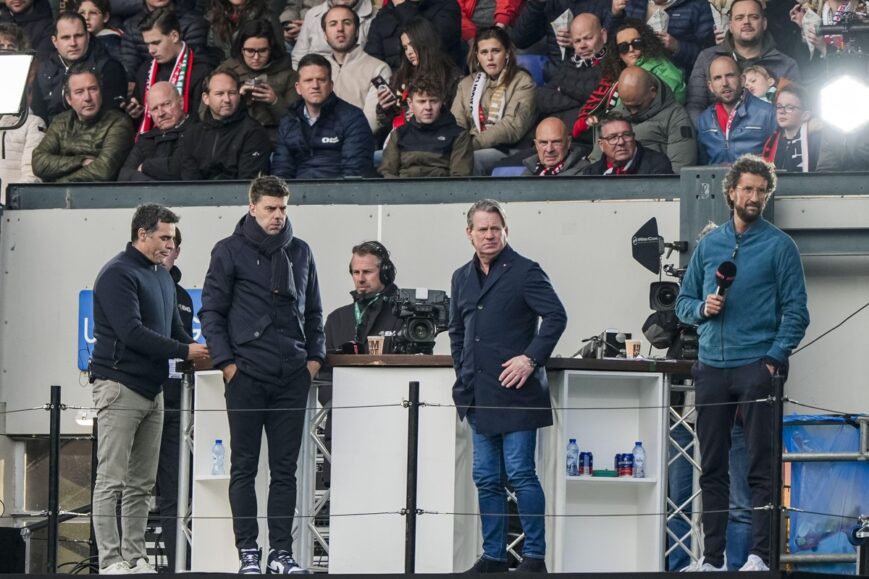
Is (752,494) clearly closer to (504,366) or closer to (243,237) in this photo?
(504,366)

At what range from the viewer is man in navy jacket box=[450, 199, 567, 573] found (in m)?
9.06

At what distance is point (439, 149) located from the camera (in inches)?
520

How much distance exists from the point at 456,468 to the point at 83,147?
5807 millimetres

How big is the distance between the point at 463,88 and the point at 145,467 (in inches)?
193

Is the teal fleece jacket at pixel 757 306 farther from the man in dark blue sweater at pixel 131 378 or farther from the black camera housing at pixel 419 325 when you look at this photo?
the man in dark blue sweater at pixel 131 378

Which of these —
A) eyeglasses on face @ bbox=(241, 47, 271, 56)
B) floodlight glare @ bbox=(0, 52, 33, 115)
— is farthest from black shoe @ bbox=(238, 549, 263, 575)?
eyeglasses on face @ bbox=(241, 47, 271, 56)

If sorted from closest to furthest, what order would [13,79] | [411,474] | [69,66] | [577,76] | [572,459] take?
[411,474] → [572,459] → [13,79] → [577,76] → [69,66]

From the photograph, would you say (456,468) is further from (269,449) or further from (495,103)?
→ (495,103)

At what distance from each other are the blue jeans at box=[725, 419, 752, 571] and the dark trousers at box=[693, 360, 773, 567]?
0.37 ft

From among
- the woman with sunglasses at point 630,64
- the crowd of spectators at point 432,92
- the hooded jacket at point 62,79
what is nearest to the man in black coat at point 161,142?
the crowd of spectators at point 432,92

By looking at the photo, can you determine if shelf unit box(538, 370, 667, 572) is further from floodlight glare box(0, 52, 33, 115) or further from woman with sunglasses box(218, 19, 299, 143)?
woman with sunglasses box(218, 19, 299, 143)

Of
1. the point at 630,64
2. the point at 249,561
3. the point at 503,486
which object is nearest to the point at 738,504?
the point at 503,486

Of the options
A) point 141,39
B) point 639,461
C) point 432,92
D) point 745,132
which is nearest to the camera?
point 639,461

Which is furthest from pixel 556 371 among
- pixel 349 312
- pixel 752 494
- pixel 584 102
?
pixel 584 102
